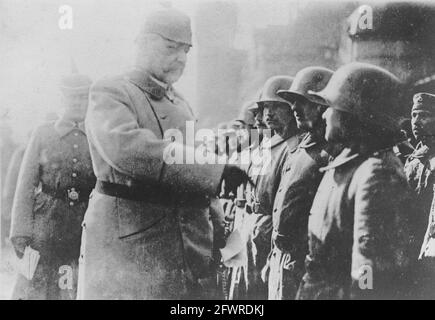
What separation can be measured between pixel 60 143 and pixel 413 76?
6.92ft

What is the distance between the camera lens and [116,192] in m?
3.18

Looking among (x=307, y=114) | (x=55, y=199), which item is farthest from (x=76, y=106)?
(x=307, y=114)

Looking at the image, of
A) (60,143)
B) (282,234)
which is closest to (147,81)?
(60,143)

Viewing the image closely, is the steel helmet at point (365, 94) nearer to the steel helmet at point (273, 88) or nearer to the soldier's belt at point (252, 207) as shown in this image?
the steel helmet at point (273, 88)

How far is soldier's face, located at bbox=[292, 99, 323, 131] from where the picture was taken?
3.26m

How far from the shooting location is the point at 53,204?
338 cm

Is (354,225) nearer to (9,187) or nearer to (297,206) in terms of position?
(297,206)

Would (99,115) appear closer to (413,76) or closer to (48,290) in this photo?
(48,290)

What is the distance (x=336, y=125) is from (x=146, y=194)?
113 cm

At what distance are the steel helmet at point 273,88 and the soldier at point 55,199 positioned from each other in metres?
1.01

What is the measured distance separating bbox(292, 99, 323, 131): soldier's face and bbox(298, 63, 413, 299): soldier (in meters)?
0.05

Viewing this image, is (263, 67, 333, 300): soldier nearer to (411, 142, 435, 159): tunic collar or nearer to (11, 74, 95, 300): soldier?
(411, 142, 435, 159): tunic collar

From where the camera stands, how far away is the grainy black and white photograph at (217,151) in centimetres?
321

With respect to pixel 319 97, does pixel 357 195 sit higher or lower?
lower
